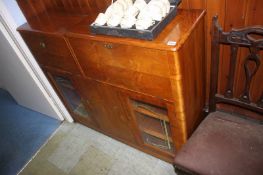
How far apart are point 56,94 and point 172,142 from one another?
1.16 metres

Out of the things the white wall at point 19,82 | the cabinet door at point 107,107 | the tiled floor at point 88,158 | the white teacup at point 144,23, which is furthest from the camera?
the white wall at point 19,82

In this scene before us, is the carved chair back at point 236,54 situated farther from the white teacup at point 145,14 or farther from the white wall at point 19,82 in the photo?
the white wall at point 19,82

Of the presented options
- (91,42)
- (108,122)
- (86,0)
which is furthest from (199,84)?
(86,0)

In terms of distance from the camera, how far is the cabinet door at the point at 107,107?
151 centimetres

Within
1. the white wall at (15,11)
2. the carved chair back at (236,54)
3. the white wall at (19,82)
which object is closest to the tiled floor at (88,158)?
the white wall at (19,82)

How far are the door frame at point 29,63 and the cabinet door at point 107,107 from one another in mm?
495

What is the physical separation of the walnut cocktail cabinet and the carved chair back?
8 cm

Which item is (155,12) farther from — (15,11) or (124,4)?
(15,11)

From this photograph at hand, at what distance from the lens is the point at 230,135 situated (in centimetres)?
120

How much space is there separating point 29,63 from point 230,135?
161 cm

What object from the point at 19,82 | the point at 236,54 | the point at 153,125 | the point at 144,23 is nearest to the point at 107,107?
the point at 153,125

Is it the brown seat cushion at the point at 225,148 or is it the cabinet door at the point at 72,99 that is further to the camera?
the cabinet door at the point at 72,99

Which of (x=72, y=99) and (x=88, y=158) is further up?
(x=72, y=99)

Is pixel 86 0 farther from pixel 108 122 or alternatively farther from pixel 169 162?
pixel 169 162
